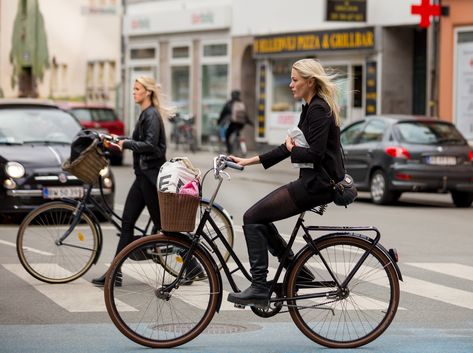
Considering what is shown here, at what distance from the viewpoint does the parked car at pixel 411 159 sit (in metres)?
20.7

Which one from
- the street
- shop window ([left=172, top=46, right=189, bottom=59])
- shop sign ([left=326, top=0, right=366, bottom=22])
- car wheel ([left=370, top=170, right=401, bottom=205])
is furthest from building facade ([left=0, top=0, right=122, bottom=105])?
the street

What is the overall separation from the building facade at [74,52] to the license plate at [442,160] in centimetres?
3422

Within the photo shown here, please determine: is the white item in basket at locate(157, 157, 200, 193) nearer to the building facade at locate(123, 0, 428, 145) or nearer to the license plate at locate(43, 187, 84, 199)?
the license plate at locate(43, 187, 84, 199)

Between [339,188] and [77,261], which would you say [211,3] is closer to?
[77,261]

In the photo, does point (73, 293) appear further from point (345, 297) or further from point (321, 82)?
point (321, 82)

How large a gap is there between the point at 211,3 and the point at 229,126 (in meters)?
8.80

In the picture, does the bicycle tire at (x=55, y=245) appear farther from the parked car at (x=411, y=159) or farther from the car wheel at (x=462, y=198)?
the car wheel at (x=462, y=198)

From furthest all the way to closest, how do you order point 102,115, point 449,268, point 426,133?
point 102,115 → point 426,133 → point 449,268

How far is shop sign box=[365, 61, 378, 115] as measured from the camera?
1336 inches

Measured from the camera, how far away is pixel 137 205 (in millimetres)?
10859

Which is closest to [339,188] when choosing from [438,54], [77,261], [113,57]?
[77,261]

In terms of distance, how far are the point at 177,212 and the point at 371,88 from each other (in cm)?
2649

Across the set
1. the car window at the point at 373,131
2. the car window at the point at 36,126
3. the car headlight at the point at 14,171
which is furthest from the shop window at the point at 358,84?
the car headlight at the point at 14,171

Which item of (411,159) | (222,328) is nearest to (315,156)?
(222,328)
